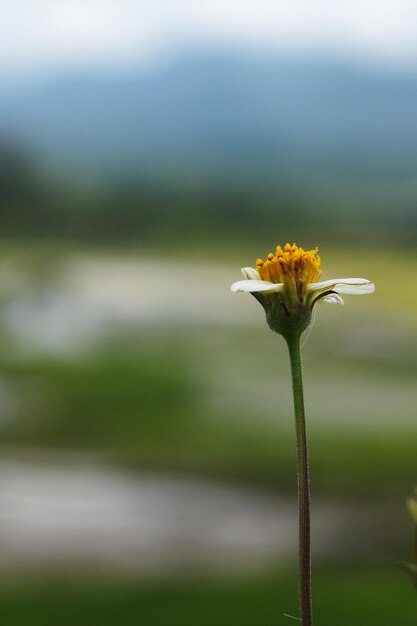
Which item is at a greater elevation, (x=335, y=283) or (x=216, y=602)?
(x=335, y=283)

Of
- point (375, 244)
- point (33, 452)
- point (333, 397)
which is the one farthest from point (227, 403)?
point (375, 244)

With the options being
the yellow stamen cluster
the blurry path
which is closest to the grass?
the blurry path

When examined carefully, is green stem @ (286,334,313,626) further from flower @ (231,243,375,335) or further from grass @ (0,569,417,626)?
grass @ (0,569,417,626)

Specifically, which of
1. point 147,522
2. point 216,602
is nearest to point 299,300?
point 216,602

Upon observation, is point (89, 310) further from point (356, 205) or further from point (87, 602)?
point (87, 602)

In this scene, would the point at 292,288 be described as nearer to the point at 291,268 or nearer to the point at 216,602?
the point at 291,268

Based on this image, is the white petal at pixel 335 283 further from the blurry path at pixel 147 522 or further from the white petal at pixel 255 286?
the blurry path at pixel 147 522

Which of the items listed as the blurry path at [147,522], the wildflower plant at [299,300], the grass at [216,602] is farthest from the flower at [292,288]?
the blurry path at [147,522]
